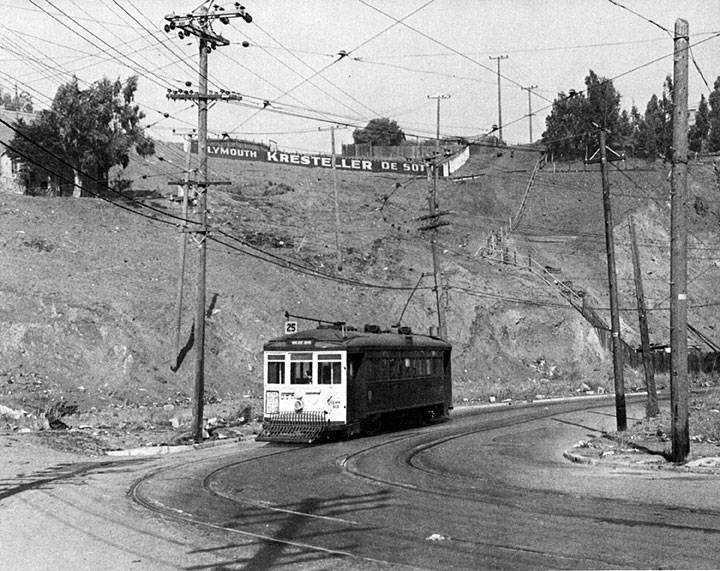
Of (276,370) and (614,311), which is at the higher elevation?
(614,311)

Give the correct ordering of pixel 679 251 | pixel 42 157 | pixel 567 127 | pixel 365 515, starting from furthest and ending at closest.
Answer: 1. pixel 567 127
2. pixel 42 157
3. pixel 679 251
4. pixel 365 515

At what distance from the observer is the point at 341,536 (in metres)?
11.9

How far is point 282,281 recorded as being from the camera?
5625 cm

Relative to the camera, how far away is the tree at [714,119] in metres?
123

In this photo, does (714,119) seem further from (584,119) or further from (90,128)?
(90,128)

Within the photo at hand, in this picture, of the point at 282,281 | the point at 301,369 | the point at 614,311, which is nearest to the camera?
the point at 301,369

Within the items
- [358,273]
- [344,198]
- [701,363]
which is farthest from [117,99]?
[701,363]

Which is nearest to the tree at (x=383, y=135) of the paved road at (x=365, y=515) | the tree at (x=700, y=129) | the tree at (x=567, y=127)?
the tree at (x=567, y=127)

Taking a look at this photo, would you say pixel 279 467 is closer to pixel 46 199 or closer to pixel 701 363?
pixel 46 199

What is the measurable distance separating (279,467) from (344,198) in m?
70.2

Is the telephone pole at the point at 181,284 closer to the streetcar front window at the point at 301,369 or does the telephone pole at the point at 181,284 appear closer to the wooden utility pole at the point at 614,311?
the streetcar front window at the point at 301,369

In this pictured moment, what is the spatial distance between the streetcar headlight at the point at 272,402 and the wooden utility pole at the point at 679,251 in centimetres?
1144

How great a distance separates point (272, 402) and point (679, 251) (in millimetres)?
12419

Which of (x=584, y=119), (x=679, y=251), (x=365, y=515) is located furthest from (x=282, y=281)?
(x=584, y=119)
